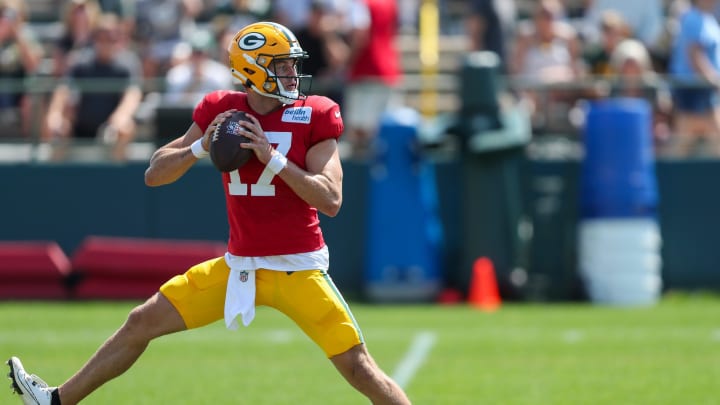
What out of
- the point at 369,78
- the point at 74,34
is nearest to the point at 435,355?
the point at 369,78

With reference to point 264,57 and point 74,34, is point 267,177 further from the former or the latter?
point 74,34

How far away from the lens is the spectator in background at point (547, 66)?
13586mm

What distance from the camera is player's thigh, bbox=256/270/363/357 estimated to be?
628 cm

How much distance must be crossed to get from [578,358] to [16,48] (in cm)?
800

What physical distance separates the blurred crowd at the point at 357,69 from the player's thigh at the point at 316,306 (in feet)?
23.7

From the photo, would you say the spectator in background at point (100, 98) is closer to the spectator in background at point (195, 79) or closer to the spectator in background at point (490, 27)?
the spectator in background at point (195, 79)

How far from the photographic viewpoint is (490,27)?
561 inches

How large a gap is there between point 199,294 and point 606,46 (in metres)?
8.83

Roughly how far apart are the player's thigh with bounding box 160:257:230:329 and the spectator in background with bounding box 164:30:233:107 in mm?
7294

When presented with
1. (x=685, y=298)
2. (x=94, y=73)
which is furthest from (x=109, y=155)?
(x=685, y=298)

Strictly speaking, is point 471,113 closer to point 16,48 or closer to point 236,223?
point 16,48

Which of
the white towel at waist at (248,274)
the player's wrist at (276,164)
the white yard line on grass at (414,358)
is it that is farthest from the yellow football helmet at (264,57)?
the white yard line on grass at (414,358)

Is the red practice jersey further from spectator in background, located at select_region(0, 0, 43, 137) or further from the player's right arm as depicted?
spectator in background, located at select_region(0, 0, 43, 137)

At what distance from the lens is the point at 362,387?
6270mm
